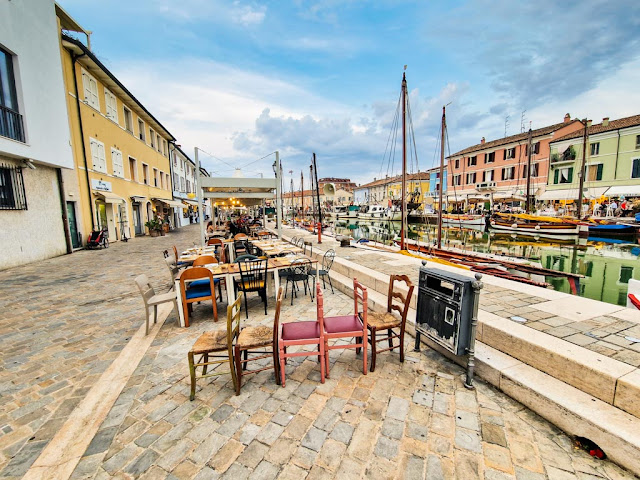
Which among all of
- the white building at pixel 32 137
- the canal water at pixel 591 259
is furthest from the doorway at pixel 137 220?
the canal water at pixel 591 259

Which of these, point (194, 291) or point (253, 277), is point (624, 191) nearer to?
point (253, 277)

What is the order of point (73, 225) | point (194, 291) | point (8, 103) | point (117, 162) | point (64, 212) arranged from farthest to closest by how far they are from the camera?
point (117, 162) < point (73, 225) < point (64, 212) < point (8, 103) < point (194, 291)

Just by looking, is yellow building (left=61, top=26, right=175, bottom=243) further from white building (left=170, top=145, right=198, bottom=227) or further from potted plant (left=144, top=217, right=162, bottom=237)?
white building (left=170, top=145, right=198, bottom=227)

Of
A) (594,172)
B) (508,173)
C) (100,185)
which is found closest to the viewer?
(100,185)

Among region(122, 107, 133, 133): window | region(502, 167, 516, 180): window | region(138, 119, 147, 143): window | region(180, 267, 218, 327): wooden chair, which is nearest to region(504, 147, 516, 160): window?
region(502, 167, 516, 180): window

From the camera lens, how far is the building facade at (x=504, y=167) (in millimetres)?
30172

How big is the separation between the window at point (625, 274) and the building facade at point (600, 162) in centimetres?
1752

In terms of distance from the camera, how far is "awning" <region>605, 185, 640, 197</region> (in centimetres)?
2266

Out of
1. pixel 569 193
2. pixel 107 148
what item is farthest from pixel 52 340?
Result: pixel 569 193

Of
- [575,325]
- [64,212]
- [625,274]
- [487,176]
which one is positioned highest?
[487,176]

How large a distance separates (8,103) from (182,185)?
23.3 m

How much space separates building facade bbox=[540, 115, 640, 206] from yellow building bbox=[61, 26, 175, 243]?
37499mm

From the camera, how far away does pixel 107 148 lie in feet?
47.4

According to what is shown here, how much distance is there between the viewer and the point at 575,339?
9.29ft
